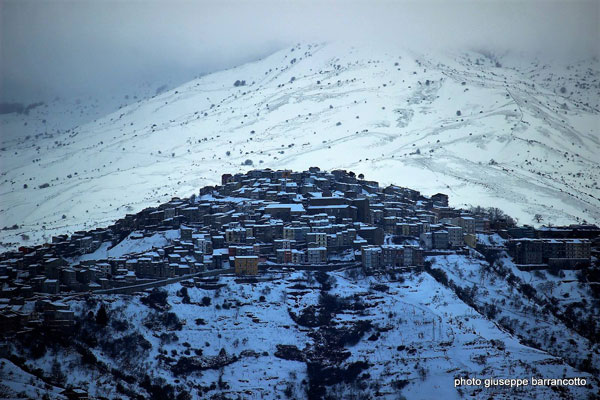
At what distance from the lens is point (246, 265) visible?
44406 millimetres

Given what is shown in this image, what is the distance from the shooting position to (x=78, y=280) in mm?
43281

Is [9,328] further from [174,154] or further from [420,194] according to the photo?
[174,154]

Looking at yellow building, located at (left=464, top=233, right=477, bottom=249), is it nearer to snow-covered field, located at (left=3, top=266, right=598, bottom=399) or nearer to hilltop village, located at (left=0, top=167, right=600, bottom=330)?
hilltop village, located at (left=0, top=167, right=600, bottom=330)

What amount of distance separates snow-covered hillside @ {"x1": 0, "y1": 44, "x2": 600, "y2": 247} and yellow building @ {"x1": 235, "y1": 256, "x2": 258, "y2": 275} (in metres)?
17.4

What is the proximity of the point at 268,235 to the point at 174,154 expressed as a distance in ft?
98.3

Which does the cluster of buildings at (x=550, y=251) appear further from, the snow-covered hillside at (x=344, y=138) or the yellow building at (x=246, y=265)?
the yellow building at (x=246, y=265)

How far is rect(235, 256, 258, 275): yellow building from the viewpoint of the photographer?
44.2 meters

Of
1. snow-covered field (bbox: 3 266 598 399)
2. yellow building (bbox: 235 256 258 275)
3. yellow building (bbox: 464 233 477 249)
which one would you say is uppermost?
yellow building (bbox: 464 233 477 249)

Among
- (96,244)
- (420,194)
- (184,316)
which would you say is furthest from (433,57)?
(184,316)

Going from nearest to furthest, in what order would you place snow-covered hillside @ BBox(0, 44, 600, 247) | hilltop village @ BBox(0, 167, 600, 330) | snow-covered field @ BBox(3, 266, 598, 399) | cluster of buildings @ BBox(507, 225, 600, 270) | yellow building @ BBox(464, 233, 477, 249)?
snow-covered field @ BBox(3, 266, 598, 399)
hilltop village @ BBox(0, 167, 600, 330)
cluster of buildings @ BBox(507, 225, 600, 270)
yellow building @ BBox(464, 233, 477, 249)
snow-covered hillside @ BBox(0, 44, 600, 247)

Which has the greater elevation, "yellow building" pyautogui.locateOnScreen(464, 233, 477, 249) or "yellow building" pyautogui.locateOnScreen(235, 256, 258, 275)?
"yellow building" pyautogui.locateOnScreen(464, 233, 477, 249)

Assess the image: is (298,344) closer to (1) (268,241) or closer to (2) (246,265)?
(2) (246,265)

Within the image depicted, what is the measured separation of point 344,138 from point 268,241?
2832 cm

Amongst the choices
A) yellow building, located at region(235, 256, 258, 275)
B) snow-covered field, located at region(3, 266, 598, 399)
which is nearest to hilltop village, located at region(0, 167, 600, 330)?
yellow building, located at region(235, 256, 258, 275)
